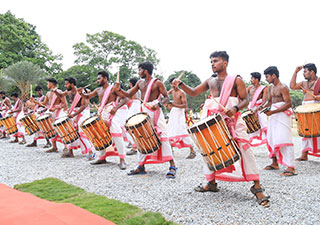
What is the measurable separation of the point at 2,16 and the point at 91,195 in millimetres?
34502

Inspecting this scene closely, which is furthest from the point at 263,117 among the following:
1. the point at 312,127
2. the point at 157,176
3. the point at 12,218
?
the point at 12,218

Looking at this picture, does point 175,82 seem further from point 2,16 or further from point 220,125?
point 2,16

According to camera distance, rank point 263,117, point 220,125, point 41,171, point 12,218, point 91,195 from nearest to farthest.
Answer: point 12,218
point 220,125
point 91,195
point 41,171
point 263,117

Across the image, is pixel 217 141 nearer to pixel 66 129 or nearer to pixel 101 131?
pixel 101 131

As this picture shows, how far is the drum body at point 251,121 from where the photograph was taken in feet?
22.0

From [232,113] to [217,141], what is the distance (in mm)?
517

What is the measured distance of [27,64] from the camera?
25453 mm

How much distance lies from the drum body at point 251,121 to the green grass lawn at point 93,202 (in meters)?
4.17

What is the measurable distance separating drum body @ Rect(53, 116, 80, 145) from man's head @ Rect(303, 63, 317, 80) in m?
5.55

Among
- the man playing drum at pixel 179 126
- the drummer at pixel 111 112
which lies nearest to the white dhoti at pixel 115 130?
the drummer at pixel 111 112

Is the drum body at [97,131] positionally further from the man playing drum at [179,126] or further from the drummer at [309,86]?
the drummer at [309,86]

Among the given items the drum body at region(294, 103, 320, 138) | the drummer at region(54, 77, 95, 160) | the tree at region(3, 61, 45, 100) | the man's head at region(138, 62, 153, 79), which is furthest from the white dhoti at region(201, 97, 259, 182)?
the tree at region(3, 61, 45, 100)

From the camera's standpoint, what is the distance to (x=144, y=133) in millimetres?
4750

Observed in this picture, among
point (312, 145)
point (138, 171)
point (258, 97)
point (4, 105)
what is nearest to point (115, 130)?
point (138, 171)
